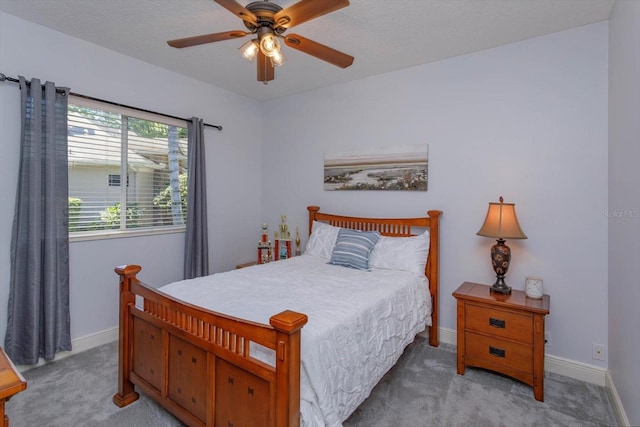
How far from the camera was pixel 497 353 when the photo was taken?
2.38 m

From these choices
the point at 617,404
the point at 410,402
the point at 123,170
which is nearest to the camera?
the point at 617,404

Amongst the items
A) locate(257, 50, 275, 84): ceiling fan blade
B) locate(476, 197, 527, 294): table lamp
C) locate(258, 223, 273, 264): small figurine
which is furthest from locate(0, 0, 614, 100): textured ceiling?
locate(258, 223, 273, 264): small figurine

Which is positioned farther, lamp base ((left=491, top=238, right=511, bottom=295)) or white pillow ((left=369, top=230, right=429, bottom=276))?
white pillow ((left=369, top=230, right=429, bottom=276))

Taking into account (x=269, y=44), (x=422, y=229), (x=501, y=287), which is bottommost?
(x=501, y=287)

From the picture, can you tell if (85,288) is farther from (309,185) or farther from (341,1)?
(341,1)

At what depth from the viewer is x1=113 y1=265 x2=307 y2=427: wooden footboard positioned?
4.30ft

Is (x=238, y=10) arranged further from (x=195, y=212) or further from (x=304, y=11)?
(x=195, y=212)

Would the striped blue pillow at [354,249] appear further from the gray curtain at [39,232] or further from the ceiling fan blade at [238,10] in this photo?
the gray curtain at [39,232]

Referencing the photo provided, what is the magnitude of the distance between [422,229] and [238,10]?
2423 millimetres

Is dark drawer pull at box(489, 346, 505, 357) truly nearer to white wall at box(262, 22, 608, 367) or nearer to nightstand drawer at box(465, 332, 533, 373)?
nightstand drawer at box(465, 332, 533, 373)

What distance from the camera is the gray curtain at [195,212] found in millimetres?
3492

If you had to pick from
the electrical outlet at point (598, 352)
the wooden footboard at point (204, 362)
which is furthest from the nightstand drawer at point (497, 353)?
the wooden footboard at point (204, 362)

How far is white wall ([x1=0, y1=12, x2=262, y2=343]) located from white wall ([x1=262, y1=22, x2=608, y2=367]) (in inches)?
55.8

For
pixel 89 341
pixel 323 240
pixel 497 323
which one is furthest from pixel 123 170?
pixel 497 323
